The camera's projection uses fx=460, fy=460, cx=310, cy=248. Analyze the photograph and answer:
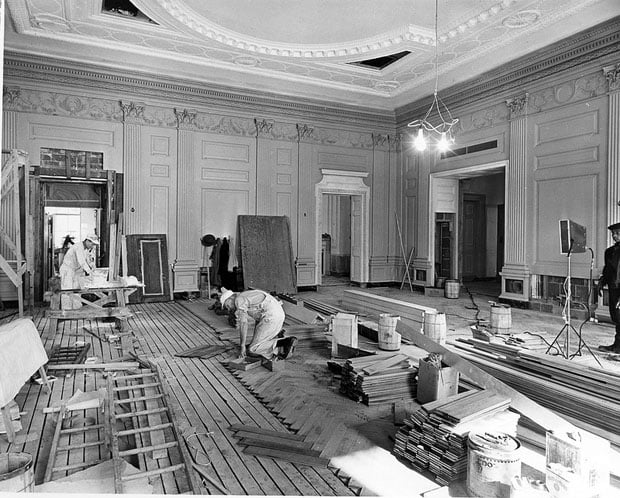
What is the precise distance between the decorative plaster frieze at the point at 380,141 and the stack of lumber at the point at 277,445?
10.3 m

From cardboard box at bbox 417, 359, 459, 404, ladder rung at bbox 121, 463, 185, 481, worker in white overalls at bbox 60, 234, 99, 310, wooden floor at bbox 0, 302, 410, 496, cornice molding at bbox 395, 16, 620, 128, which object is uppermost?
cornice molding at bbox 395, 16, 620, 128

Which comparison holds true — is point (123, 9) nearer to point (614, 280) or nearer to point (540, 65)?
point (540, 65)

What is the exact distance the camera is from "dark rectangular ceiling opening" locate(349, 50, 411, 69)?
9.43 metres

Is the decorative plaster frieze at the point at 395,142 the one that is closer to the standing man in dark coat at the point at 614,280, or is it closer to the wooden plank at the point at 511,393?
the standing man in dark coat at the point at 614,280

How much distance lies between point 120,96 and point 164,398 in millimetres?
8036

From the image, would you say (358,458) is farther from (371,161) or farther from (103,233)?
(371,161)

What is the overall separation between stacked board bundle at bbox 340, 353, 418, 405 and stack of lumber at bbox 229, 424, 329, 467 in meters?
0.99

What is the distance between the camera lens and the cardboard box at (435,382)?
412 centimetres

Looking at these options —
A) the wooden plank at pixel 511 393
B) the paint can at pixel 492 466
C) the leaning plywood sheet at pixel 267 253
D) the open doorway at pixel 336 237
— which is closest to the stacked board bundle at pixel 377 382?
the wooden plank at pixel 511 393

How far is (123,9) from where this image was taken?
7684 mm

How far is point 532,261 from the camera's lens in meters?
9.12

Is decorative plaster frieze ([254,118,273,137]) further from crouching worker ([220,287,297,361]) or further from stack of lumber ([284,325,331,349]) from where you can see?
crouching worker ([220,287,297,361])

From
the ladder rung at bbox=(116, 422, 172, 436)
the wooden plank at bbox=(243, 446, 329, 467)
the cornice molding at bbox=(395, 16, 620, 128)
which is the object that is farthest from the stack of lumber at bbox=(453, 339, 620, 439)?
the cornice molding at bbox=(395, 16, 620, 128)

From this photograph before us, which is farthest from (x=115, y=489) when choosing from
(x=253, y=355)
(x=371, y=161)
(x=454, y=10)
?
(x=371, y=161)
